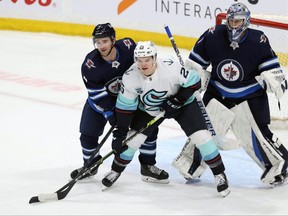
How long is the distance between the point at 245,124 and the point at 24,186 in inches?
53.2

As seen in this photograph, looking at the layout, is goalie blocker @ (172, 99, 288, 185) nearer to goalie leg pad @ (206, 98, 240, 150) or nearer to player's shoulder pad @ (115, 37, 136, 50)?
goalie leg pad @ (206, 98, 240, 150)

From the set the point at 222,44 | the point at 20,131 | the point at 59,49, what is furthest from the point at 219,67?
the point at 59,49

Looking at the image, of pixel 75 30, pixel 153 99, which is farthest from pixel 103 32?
pixel 75 30

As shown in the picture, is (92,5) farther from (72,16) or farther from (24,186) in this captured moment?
(24,186)

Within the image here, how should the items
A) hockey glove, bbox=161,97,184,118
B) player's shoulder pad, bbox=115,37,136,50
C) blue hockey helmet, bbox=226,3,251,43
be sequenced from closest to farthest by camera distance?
1. hockey glove, bbox=161,97,184,118
2. blue hockey helmet, bbox=226,3,251,43
3. player's shoulder pad, bbox=115,37,136,50

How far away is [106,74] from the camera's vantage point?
4.30 m

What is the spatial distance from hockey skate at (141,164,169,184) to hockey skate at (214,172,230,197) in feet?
1.34

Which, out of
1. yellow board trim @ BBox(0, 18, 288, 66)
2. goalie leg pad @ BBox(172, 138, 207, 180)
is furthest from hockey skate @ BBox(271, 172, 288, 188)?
yellow board trim @ BBox(0, 18, 288, 66)

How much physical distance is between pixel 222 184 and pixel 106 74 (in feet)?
2.93

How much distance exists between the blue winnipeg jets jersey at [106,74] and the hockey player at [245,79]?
390mm

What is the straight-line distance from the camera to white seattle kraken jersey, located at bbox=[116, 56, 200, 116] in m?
4.16

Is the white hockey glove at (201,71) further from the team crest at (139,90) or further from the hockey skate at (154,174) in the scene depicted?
the hockey skate at (154,174)

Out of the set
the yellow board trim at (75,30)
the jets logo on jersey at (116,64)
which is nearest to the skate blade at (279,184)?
the jets logo on jersey at (116,64)

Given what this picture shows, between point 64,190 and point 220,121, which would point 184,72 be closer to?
point 220,121
